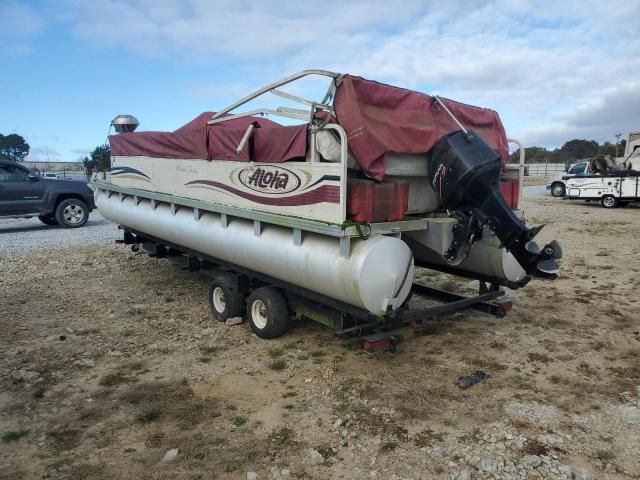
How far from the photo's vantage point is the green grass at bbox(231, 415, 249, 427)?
4.07m

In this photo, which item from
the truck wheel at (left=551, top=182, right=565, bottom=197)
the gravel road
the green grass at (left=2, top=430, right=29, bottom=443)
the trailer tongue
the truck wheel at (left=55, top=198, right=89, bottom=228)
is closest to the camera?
the green grass at (left=2, top=430, right=29, bottom=443)

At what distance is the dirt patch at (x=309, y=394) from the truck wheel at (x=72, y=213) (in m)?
7.66

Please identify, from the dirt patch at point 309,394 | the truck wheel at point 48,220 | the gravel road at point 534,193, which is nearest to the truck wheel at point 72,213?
the truck wheel at point 48,220

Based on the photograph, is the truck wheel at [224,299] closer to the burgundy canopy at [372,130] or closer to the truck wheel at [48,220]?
the burgundy canopy at [372,130]

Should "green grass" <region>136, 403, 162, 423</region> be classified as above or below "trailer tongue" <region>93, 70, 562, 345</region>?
below

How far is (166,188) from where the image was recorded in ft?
25.4

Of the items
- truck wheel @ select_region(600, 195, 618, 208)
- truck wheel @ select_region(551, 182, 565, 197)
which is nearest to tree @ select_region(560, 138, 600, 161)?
truck wheel @ select_region(551, 182, 565, 197)

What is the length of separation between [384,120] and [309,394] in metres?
2.72

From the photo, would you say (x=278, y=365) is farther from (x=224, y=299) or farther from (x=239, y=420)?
(x=224, y=299)

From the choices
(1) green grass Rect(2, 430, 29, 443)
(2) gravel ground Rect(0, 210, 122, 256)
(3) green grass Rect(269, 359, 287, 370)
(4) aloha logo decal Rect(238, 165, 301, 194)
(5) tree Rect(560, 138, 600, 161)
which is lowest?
(1) green grass Rect(2, 430, 29, 443)

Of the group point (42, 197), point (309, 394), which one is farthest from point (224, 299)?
point (42, 197)

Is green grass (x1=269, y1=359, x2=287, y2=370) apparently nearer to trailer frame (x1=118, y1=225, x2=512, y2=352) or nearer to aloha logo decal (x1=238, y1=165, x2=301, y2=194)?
trailer frame (x1=118, y1=225, x2=512, y2=352)

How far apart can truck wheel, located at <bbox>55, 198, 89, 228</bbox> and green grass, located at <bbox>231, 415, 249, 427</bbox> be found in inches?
501

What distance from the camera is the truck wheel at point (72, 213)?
1466 cm
